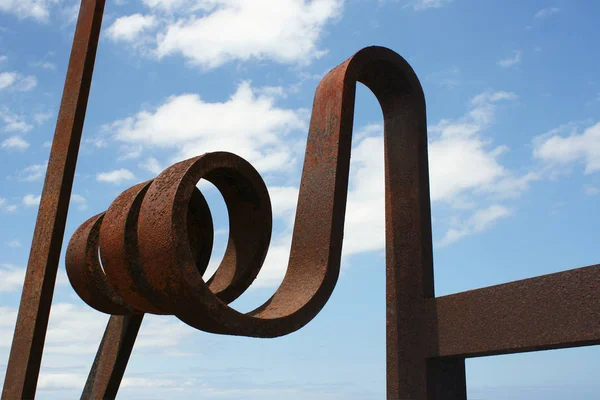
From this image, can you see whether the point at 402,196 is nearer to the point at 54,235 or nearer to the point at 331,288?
the point at 331,288

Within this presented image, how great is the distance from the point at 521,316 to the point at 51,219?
3.76 metres

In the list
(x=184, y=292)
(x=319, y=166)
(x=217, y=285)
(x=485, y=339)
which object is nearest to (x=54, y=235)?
(x=217, y=285)

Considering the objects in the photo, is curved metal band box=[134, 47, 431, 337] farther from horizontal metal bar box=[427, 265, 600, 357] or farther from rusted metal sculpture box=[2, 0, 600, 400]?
horizontal metal bar box=[427, 265, 600, 357]

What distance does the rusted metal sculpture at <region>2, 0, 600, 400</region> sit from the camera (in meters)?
4.25

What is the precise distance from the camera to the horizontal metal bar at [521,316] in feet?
14.0

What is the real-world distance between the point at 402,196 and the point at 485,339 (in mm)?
1478

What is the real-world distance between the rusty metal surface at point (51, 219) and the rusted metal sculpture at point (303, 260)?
1 cm

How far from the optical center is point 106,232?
15.4 ft

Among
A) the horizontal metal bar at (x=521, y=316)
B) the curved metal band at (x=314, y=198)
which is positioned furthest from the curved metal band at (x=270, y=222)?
the horizontal metal bar at (x=521, y=316)

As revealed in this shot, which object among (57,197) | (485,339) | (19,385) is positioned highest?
(57,197)

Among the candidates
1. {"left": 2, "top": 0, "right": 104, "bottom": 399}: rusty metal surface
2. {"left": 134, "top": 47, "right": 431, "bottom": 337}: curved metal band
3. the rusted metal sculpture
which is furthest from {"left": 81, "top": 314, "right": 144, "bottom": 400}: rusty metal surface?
{"left": 134, "top": 47, "right": 431, "bottom": 337}: curved metal band

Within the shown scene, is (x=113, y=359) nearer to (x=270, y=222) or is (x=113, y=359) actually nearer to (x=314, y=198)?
(x=270, y=222)

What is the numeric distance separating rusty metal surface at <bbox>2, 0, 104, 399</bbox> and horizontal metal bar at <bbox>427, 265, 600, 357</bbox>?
122 inches

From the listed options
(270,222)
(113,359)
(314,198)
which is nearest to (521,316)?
(314,198)
